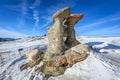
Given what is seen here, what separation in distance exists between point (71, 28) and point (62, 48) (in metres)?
2.27

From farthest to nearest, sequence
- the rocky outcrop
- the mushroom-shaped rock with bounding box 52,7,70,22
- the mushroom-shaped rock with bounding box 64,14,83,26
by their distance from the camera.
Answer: the mushroom-shaped rock with bounding box 64,14,83,26
the rocky outcrop
the mushroom-shaped rock with bounding box 52,7,70,22

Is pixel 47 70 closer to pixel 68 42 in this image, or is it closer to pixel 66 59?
pixel 66 59

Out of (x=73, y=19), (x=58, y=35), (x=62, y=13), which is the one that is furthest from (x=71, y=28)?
(x=62, y=13)

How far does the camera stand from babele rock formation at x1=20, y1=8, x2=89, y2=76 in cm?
930

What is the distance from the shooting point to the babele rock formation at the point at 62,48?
930cm

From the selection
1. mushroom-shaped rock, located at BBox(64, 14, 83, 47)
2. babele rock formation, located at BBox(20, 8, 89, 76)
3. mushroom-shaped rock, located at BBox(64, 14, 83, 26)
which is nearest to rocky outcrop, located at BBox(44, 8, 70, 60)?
babele rock formation, located at BBox(20, 8, 89, 76)

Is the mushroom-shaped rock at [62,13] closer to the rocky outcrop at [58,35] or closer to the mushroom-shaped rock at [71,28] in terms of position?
the rocky outcrop at [58,35]

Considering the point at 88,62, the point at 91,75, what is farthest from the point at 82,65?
the point at 91,75

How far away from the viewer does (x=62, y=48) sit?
10453 mm

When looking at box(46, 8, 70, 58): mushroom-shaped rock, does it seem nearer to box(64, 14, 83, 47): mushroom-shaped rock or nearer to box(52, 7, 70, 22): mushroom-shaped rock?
box(52, 7, 70, 22): mushroom-shaped rock

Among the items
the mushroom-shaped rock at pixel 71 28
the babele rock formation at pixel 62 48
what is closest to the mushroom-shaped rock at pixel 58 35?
the babele rock formation at pixel 62 48

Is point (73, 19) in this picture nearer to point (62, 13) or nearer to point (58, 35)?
point (62, 13)

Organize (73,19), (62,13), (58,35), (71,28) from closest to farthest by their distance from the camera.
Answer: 1. (62,13)
2. (58,35)
3. (73,19)
4. (71,28)

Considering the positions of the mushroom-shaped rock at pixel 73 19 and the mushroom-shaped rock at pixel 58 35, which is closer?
→ the mushroom-shaped rock at pixel 58 35
